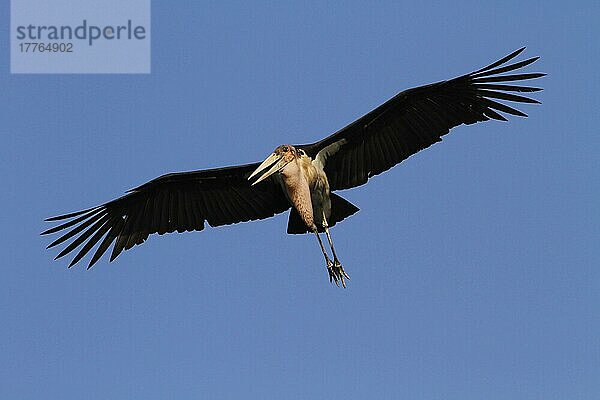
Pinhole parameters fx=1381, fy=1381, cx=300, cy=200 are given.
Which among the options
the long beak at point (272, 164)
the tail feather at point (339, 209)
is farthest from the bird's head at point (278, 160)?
the tail feather at point (339, 209)

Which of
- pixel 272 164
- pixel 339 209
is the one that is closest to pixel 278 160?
pixel 272 164

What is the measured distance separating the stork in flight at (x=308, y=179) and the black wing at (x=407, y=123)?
0.6 inches

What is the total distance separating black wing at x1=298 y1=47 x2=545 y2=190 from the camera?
20.7m

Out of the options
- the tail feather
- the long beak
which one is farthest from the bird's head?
the tail feather

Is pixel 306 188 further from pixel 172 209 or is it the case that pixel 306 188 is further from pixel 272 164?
pixel 172 209

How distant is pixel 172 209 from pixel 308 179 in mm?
2910

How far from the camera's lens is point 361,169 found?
21.6 meters

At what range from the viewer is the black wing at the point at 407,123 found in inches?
816

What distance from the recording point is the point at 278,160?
811 inches

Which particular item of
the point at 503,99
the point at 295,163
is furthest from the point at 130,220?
the point at 503,99

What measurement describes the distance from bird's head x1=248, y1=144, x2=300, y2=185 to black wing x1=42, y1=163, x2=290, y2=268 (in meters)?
1.32

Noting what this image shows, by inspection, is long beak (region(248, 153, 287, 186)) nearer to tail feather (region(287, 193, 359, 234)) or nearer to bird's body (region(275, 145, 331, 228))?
bird's body (region(275, 145, 331, 228))

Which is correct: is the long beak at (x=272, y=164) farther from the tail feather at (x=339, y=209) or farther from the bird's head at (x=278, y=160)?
the tail feather at (x=339, y=209)

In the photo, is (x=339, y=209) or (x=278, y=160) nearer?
(x=278, y=160)
